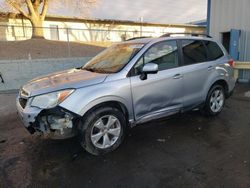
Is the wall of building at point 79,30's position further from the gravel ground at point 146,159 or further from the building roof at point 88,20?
the gravel ground at point 146,159

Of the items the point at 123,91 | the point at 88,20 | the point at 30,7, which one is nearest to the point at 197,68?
the point at 123,91

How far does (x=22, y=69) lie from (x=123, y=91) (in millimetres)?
7473

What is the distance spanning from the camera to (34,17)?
1780cm

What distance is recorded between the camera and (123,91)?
374 centimetres

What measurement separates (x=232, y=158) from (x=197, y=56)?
2211 millimetres

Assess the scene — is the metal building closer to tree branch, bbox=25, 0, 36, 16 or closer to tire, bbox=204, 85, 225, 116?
tire, bbox=204, 85, 225, 116

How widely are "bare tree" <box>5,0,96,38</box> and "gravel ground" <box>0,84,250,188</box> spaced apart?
576 inches

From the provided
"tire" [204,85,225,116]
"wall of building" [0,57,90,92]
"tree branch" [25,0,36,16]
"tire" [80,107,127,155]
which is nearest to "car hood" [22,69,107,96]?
"tire" [80,107,127,155]

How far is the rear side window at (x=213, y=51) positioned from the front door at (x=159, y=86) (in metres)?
1.02

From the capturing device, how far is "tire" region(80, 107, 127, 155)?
3.50m

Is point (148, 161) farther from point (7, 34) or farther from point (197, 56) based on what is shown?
point (7, 34)

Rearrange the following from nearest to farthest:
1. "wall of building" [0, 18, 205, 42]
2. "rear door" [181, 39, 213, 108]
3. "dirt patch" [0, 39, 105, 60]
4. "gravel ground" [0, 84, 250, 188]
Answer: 1. "gravel ground" [0, 84, 250, 188]
2. "rear door" [181, 39, 213, 108]
3. "dirt patch" [0, 39, 105, 60]
4. "wall of building" [0, 18, 205, 42]

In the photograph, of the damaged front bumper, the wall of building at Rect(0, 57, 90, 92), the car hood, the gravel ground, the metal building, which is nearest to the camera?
the gravel ground

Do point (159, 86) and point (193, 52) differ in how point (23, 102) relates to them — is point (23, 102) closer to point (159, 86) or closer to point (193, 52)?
point (159, 86)
